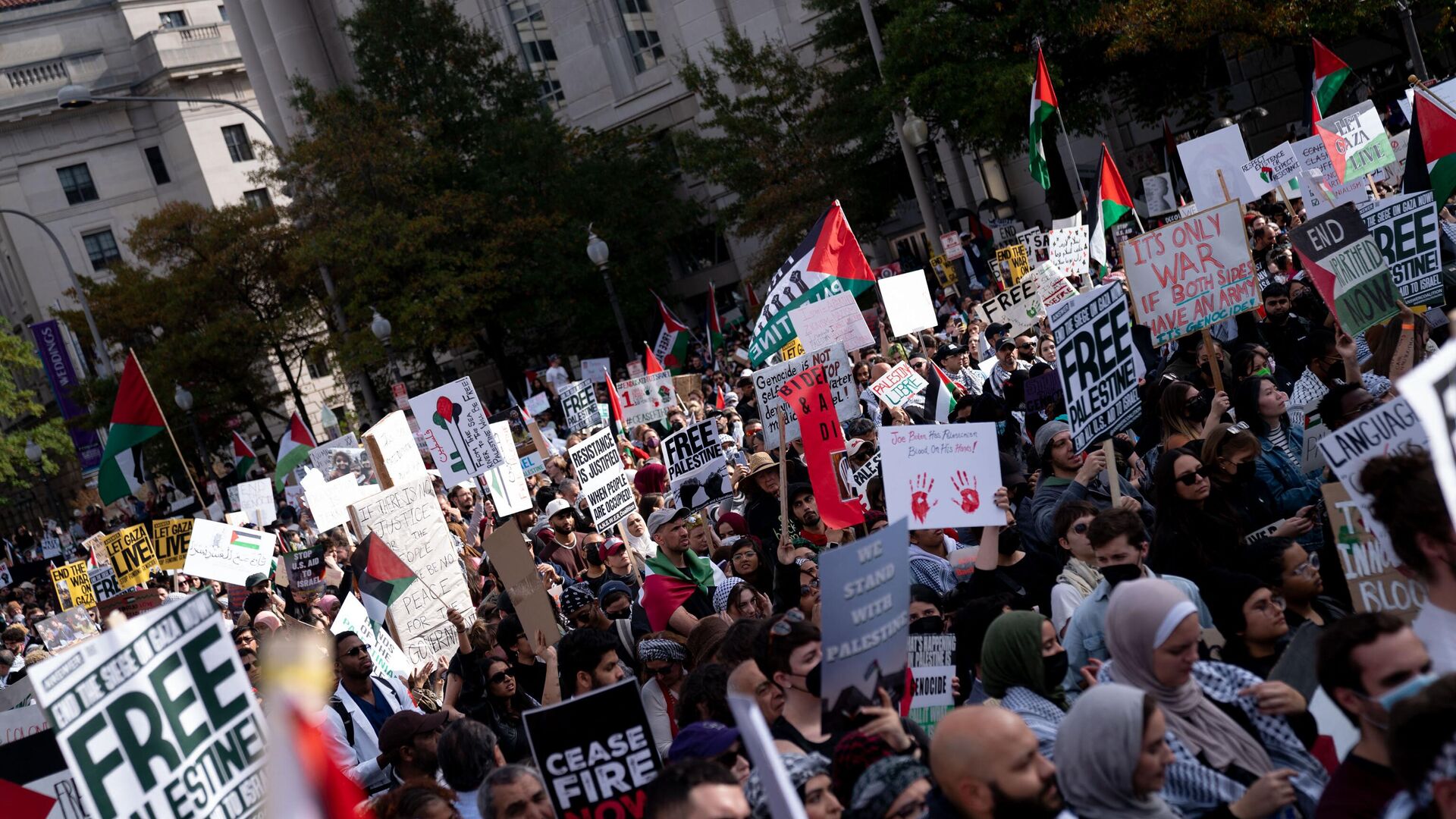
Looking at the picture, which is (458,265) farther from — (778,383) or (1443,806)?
(1443,806)

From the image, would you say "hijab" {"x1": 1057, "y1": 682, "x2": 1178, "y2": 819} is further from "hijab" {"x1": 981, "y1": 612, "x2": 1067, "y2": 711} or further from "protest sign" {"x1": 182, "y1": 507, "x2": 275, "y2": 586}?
"protest sign" {"x1": 182, "y1": 507, "x2": 275, "y2": 586}

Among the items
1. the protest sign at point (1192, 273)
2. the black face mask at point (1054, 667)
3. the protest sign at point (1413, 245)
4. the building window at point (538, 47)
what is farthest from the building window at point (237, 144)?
the black face mask at point (1054, 667)

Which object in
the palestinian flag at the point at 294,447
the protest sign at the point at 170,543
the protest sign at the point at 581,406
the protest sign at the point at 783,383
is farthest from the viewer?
the palestinian flag at the point at 294,447

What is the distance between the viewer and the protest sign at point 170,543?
16203mm

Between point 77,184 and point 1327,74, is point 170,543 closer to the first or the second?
point 1327,74

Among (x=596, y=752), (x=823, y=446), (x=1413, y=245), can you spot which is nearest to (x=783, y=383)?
(x=823, y=446)

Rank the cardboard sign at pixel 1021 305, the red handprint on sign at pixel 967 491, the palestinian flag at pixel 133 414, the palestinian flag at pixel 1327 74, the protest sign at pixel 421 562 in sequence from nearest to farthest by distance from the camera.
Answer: the red handprint on sign at pixel 967 491 < the protest sign at pixel 421 562 < the cardboard sign at pixel 1021 305 < the palestinian flag at pixel 1327 74 < the palestinian flag at pixel 133 414

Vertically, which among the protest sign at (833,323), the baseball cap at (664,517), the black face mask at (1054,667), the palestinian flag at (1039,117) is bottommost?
the black face mask at (1054,667)

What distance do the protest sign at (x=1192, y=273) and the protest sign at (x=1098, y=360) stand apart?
50.8 inches

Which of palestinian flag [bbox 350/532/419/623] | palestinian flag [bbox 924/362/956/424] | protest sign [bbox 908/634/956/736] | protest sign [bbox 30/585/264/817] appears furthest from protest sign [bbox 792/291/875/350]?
protest sign [bbox 30/585/264/817]

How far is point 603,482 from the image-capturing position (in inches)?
447

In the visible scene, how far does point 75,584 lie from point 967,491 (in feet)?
53.5

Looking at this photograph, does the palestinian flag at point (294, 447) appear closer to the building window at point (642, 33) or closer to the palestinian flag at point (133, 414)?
the palestinian flag at point (133, 414)

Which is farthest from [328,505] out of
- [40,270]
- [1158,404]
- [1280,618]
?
[40,270]
